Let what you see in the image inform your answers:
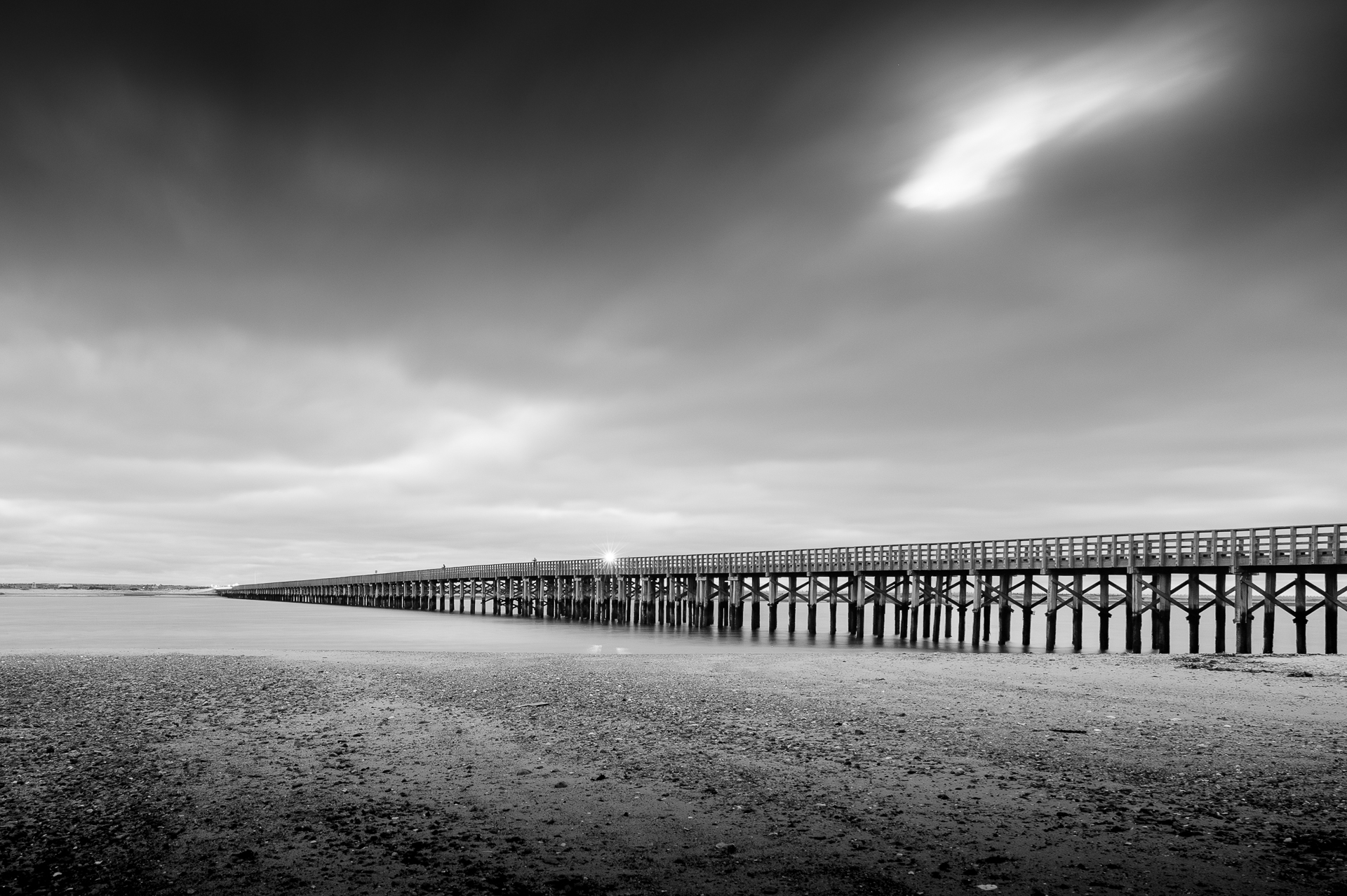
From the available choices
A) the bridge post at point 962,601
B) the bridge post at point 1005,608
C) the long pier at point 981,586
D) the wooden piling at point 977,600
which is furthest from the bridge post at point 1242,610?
the bridge post at point 962,601

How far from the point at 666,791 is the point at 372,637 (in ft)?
→ 140

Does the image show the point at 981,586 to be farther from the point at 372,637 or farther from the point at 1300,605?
the point at 372,637

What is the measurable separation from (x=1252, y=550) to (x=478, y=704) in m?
27.5

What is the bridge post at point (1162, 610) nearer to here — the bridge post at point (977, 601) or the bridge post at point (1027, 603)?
the bridge post at point (1027, 603)

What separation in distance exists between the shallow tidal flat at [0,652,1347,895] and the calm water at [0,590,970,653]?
1865cm

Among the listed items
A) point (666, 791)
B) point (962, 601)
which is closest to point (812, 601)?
point (962, 601)

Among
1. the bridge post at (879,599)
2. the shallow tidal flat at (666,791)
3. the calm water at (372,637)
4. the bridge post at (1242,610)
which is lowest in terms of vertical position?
the calm water at (372,637)

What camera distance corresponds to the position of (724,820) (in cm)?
773

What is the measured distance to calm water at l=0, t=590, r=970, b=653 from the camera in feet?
119

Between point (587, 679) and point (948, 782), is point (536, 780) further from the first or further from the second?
point (587, 679)

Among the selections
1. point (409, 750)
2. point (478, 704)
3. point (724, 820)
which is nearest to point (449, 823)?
point (724, 820)

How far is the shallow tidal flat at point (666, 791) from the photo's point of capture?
6.38 meters

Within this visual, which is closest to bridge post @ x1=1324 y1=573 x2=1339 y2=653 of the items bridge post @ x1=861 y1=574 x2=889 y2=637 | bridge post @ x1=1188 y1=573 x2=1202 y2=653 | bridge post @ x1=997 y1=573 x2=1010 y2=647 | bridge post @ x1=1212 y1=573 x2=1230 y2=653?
bridge post @ x1=1212 y1=573 x2=1230 y2=653

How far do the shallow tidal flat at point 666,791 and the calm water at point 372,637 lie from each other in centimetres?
1865
